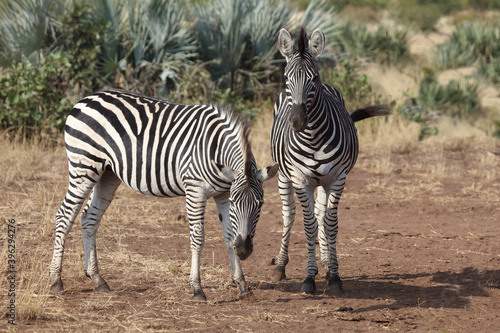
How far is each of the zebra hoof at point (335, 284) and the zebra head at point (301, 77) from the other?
1.53 meters

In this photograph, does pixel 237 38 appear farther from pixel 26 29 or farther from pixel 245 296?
pixel 245 296

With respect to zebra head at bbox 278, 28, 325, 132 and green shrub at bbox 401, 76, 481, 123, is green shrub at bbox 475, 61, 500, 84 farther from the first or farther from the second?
zebra head at bbox 278, 28, 325, 132

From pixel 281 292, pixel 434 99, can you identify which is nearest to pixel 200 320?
pixel 281 292

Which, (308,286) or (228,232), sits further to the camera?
(308,286)

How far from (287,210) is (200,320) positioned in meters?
1.91

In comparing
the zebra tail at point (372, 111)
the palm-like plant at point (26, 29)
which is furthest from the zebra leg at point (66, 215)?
the palm-like plant at point (26, 29)

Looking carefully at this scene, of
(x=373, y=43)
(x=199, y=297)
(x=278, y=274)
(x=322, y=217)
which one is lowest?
(x=199, y=297)

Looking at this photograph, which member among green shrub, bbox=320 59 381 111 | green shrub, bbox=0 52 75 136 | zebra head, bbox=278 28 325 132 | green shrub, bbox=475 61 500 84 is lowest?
zebra head, bbox=278 28 325 132

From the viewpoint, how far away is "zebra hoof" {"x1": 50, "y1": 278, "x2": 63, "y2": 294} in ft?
18.4

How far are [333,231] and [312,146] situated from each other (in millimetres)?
890

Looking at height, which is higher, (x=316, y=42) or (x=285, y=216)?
(x=316, y=42)

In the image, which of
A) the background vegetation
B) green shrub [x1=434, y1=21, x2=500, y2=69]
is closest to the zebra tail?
the background vegetation

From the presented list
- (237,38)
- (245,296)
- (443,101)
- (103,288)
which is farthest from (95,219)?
(443,101)

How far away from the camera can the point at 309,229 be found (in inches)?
239
